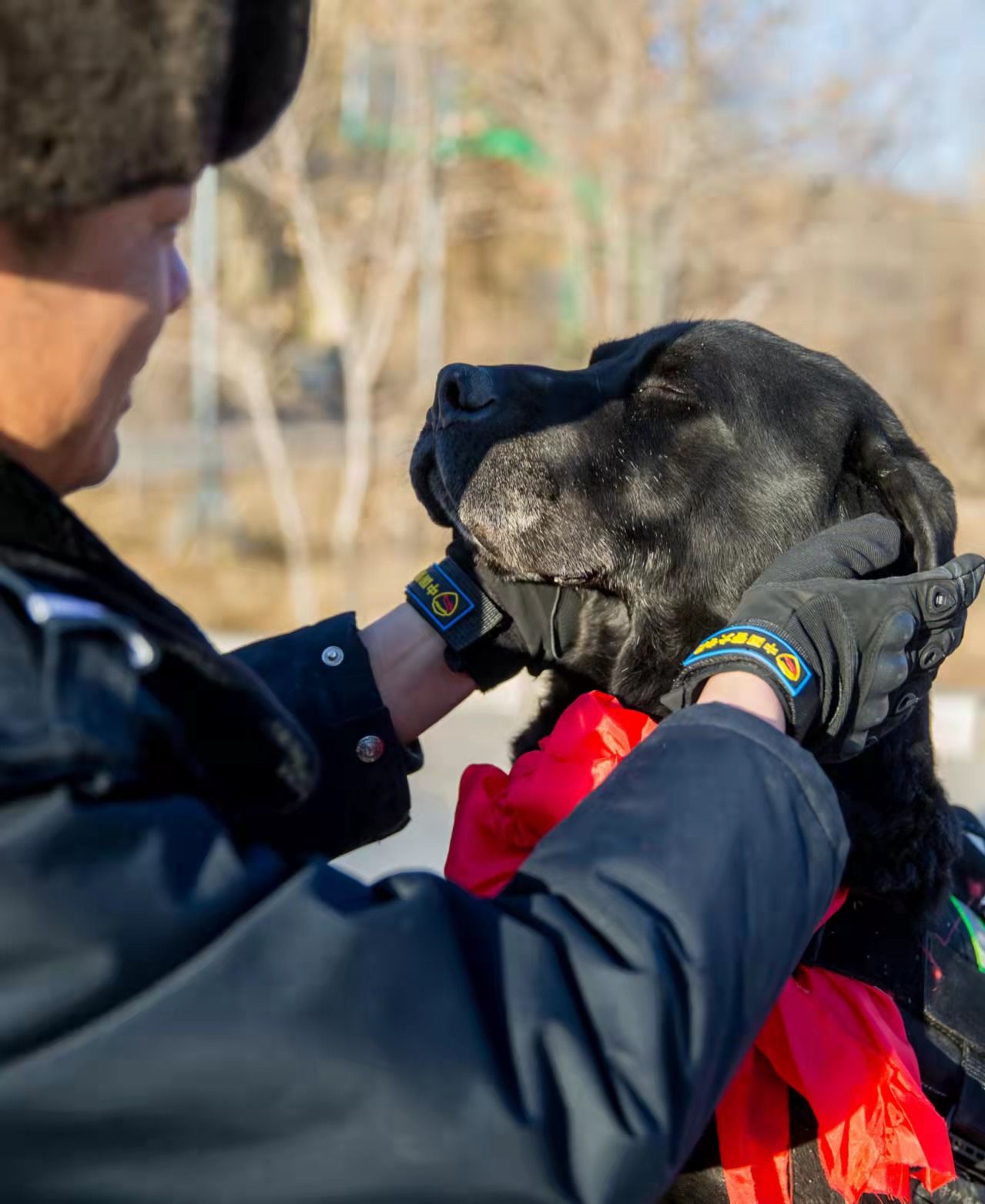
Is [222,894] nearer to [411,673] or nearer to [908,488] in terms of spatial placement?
[411,673]

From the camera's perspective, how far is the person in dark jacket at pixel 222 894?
101cm

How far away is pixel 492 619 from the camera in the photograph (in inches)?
97.3

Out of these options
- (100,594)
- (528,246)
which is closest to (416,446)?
(100,594)

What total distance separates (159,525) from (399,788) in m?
12.9

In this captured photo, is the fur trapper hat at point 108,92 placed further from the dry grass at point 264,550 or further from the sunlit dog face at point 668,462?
the dry grass at point 264,550

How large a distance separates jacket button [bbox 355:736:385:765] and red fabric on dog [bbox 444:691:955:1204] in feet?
0.69

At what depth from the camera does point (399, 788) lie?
2.15 metres

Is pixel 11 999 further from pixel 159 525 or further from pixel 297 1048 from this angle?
pixel 159 525

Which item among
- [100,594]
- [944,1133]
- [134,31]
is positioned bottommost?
[944,1133]

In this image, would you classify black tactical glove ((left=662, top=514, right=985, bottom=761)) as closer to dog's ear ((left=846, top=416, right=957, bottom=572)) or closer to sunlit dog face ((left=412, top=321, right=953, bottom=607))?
dog's ear ((left=846, top=416, right=957, bottom=572))

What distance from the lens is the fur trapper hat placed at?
1.00 metres

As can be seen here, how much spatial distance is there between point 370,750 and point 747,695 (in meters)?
0.84

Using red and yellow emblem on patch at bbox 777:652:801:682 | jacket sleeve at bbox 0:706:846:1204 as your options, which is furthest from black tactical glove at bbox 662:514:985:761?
jacket sleeve at bbox 0:706:846:1204

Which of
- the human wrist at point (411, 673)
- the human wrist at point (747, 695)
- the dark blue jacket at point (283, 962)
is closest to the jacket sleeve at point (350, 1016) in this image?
the dark blue jacket at point (283, 962)
